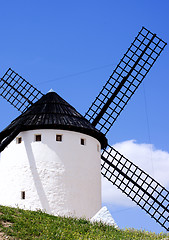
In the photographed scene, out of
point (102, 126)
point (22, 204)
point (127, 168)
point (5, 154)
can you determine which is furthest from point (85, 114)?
point (22, 204)

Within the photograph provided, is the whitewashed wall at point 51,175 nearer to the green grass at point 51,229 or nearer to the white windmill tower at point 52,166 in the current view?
the white windmill tower at point 52,166

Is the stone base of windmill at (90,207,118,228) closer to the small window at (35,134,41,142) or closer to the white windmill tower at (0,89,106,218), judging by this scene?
the white windmill tower at (0,89,106,218)

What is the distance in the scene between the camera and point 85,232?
1656 cm

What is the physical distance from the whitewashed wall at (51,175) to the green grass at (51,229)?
2.22 m

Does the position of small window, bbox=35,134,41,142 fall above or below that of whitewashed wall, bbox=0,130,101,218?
above

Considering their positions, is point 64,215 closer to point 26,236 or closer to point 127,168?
point 26,236

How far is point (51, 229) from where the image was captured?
16.0 meters

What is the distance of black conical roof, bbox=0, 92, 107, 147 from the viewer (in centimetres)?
2153

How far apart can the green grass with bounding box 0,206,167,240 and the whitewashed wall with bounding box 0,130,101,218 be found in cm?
222

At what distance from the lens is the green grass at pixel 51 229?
1540cm

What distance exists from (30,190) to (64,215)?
2138mm

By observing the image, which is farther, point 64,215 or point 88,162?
point 88,162

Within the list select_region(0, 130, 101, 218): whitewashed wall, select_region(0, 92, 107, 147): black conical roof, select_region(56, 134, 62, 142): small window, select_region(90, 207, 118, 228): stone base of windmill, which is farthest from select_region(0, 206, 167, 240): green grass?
select_region(0, 92, 107, 147): black conical roof

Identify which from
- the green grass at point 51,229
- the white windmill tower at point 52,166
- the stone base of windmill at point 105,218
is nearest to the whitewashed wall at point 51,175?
the white windmill tower at point 52,166
